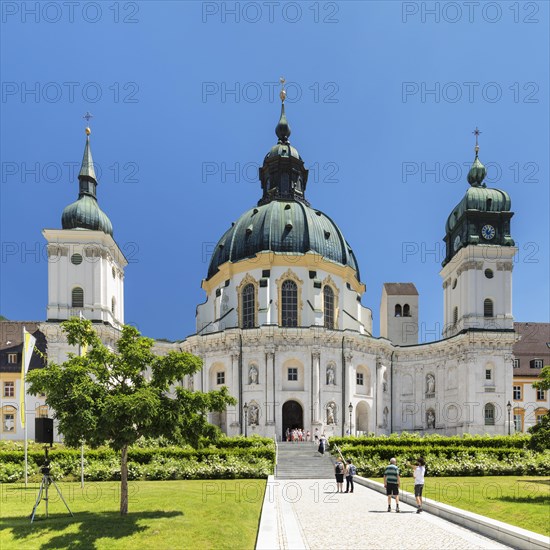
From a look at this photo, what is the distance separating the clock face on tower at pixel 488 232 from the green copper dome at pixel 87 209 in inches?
1813

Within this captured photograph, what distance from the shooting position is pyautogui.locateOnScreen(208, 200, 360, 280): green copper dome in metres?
69.7

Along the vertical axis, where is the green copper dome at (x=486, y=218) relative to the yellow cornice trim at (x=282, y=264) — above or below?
above

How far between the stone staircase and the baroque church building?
505 inches

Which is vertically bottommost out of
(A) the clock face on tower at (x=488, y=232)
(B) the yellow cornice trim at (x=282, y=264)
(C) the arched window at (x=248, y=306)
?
(C) the arched window at (x=248, y=306)

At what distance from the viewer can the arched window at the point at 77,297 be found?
66188mm

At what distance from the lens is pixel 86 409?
63.4 ft

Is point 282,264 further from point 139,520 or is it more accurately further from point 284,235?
point 139,520

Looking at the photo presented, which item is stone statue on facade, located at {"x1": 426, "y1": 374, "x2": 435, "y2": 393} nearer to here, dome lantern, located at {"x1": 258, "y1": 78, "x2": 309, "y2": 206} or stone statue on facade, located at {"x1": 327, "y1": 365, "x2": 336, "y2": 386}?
stone statue on facade, located at {"x1": 327, "y1": 365, "x2": 336, "y2": 386}

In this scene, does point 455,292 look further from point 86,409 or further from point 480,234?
point 86,409

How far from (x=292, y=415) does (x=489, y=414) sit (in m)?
23.1

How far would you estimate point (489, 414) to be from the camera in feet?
217

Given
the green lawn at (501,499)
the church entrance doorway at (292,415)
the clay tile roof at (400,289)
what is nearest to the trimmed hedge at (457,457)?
the green lawn at (501,499)

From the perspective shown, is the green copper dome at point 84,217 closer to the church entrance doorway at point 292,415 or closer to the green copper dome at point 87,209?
the green copper dome at point 87,209

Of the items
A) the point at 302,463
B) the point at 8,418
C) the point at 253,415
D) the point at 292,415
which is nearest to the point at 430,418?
the point at 292,415
